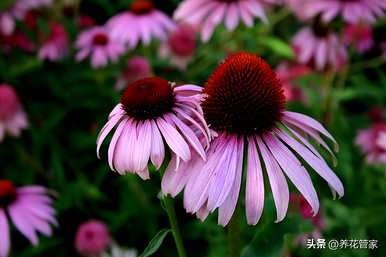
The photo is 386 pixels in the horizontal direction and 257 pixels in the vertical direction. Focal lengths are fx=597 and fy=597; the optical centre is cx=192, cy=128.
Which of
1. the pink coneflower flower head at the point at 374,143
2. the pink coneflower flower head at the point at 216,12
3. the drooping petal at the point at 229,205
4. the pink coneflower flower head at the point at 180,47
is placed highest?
the pink coneflower flower head at the point at 180,47

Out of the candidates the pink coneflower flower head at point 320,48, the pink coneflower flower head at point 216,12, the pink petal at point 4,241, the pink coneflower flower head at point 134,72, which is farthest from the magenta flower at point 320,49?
the pink petal at point 4,241

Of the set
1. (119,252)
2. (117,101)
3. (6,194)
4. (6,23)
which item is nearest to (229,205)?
(6,194)

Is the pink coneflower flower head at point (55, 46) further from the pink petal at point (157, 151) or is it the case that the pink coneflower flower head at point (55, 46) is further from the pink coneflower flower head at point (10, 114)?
the pink petal at point (157, 151)

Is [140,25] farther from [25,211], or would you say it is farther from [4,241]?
[4,241]

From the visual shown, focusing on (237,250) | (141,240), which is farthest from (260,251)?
(141,240)

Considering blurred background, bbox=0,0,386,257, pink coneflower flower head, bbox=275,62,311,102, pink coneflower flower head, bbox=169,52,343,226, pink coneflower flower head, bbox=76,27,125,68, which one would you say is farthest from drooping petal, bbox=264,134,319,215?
pink coneflower flower head, bbox=76,27,125,68

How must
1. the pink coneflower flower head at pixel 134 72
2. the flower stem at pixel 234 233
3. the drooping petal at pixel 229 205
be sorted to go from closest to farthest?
the drooping petal at pixel 229 205
the flower stem at pixel 234 233
the pink coneflower flower head at pixel 134 72

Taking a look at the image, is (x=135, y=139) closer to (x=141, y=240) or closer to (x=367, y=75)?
(x=141, y=240)
